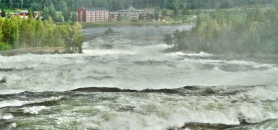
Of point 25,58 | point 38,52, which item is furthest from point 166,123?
point 38,52

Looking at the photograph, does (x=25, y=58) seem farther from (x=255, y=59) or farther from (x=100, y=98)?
(x=255, y=59)

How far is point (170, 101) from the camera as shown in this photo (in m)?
10.2

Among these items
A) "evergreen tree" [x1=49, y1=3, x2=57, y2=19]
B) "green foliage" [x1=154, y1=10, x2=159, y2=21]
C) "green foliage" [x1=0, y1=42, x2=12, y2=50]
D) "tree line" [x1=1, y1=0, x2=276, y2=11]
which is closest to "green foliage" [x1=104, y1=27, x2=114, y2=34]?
"tree line" [x1=1, y1=0, x2=276, y2=11]

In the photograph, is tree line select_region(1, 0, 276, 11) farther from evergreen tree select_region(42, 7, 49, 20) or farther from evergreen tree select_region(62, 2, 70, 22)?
evergreen tree select_region(42, 7, 49, 20)

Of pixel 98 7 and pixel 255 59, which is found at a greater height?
pixel 98 7

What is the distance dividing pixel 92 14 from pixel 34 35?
1182cm

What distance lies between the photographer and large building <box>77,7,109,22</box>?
38.4 meters

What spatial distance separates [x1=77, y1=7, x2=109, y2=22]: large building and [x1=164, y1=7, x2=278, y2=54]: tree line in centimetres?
925

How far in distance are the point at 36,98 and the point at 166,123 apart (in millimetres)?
3840

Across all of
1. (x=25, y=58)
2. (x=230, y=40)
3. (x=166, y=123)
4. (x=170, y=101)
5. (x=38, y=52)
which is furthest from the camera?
(x=230, y=40)

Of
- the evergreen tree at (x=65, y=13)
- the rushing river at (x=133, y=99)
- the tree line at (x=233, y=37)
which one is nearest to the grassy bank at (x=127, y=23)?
the evergreen tree at (x=65, y=13)

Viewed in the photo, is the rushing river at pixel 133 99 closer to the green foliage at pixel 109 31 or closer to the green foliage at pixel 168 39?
the green foliage at pixel 168 39

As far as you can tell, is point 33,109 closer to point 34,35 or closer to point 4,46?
point 4,46

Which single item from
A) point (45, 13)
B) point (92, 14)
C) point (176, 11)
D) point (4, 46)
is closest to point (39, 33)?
point (4, 46)
